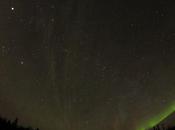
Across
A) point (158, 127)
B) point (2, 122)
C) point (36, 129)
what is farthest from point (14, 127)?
point (158, 127)

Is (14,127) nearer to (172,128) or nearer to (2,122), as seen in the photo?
(2,122)

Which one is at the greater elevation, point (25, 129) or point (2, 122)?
point (2, 122)

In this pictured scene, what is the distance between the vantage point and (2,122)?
1925 inches

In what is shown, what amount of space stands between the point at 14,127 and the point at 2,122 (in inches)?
104

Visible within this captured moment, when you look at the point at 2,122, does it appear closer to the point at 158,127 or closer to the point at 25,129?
the point at 25,129

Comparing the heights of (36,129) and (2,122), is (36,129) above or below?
below

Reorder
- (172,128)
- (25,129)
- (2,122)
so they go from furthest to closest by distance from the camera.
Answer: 1. (25,129)
2. (2,122)
3. (172,128)

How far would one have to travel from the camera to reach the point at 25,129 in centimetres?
5450

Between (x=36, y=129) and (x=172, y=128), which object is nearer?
(x=172, y=128)

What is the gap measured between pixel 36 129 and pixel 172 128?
28571mm

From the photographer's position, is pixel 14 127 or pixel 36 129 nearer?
pixel 14 127

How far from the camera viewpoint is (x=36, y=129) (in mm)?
56875

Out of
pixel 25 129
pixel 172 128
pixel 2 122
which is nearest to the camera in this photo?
pixel 172 128

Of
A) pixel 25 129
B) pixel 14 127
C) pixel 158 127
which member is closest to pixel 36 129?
pixel 25 129
